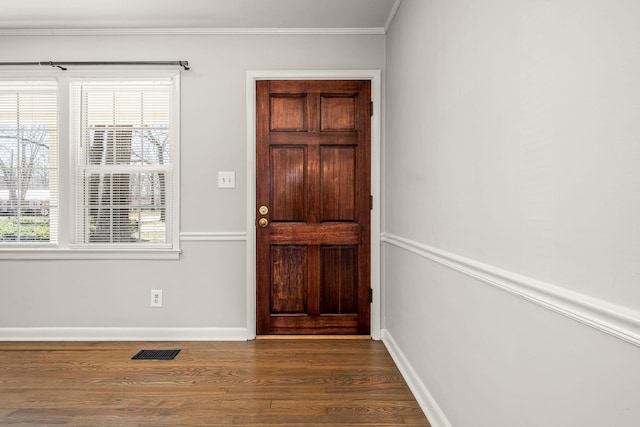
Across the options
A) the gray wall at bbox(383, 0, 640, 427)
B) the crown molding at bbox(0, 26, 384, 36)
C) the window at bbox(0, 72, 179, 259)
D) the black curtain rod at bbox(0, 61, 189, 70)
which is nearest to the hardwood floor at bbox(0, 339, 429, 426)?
the gray wall at bbox(383, 0, 640, 427)

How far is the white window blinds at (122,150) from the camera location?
3.05 meters

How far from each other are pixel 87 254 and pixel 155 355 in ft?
3.30

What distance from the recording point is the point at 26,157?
3.07m

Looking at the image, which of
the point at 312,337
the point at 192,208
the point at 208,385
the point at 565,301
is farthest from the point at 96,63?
the point at 565,301

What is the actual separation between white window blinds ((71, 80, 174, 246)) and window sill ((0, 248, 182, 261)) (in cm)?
8

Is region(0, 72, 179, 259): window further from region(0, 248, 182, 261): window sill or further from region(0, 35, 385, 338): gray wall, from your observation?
region(0, 35, 385, 338): gray wall

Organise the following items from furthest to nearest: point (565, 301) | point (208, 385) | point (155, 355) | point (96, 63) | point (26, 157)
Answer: point (26, 157) → point (96, 63) → point (155, 355) → point (208, 385) → point (565, 301)

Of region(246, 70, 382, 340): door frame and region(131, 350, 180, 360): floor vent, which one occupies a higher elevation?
region(246, 70, 382, 340): door frame

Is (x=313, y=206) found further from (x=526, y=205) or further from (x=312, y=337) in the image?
(x=526, y=205)

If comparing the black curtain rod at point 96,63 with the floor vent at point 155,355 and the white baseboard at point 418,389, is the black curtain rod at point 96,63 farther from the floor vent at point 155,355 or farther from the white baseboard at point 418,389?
the white baseboard at point 418,389

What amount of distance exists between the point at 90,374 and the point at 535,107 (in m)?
2.73

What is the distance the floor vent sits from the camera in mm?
2662

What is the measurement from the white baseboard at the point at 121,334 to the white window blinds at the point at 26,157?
2.35ft

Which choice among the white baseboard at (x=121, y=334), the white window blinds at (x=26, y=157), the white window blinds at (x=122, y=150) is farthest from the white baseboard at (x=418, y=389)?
the white window blinds at (x=26, y=157)
